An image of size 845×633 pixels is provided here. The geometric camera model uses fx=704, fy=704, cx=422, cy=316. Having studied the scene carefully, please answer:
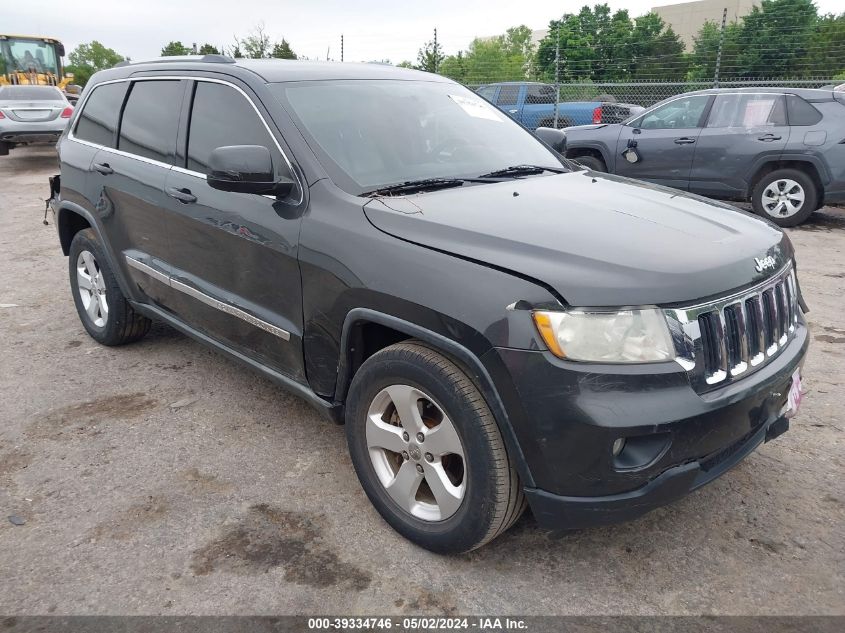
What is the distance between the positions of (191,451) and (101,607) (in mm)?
1072

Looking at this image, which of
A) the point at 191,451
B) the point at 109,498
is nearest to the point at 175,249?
the point at 191,451

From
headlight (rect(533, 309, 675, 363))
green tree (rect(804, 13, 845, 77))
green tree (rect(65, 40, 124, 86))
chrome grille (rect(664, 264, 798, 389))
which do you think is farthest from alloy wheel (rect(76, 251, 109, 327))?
green tree (rect(65, 40, 124, 86))

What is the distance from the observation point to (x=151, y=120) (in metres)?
3.93

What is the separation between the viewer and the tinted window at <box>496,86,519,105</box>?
15794 mm

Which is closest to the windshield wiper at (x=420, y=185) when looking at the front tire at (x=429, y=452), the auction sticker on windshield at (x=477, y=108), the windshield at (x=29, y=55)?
the front tire at (x=429, y=452)

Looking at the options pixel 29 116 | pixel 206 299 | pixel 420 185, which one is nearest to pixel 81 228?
pixel 206 299

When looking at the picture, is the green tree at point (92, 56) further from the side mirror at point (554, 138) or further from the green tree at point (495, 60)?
the side mirror at point (554, 138)

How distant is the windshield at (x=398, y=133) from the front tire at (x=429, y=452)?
0.83 meters

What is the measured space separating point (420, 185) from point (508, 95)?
1382 cm

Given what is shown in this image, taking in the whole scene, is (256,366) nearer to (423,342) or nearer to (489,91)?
(423,342)

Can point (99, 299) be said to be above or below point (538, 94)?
below

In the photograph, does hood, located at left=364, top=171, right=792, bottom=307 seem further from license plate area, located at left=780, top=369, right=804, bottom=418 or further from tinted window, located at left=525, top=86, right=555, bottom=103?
tinted window, located at left=525, top=86, right=555, bottom=103

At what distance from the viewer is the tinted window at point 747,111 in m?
8.60

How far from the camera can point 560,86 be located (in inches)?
600
